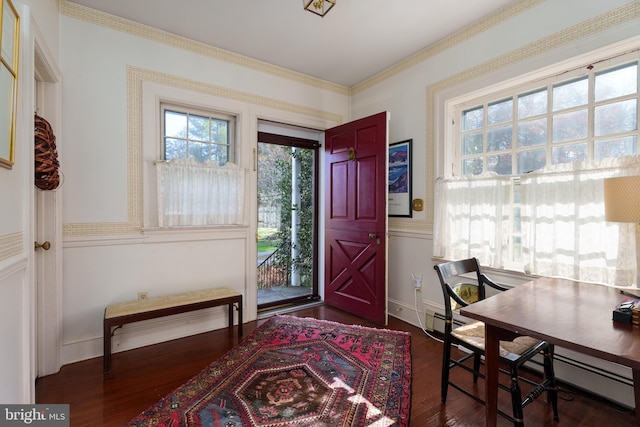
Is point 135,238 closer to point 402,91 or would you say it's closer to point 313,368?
point 313,368

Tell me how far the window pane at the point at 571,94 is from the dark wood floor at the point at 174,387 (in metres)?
2.01

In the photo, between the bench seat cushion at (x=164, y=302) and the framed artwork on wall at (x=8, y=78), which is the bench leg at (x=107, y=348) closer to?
the bench seat cushion at (x=164, y=302)

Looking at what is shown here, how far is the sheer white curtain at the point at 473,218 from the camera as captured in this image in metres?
2.50

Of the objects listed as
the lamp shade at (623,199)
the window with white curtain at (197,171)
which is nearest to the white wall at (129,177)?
the window with white curtain at (197,171)

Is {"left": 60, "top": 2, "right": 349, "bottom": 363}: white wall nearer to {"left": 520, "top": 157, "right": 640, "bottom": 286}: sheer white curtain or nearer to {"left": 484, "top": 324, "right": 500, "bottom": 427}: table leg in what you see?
{"left": 484, "top": 324, "right": 500, "bottom": 427}: table leg

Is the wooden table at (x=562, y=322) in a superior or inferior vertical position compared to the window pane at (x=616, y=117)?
inferior

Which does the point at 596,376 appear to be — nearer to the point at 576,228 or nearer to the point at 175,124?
the point at 576,228

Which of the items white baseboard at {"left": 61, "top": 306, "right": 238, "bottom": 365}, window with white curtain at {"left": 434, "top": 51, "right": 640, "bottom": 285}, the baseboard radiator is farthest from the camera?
white baseboard at {"left": 61, "top": 306, "right": 238, "bottom": 365}

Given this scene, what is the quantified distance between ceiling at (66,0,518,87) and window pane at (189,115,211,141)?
76 cm

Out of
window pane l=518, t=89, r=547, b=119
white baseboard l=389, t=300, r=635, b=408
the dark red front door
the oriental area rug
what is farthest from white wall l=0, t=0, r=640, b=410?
the oriental area rug

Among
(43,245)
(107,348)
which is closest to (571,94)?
(107,348)

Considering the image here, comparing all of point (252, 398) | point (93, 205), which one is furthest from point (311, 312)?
point (93, 205)

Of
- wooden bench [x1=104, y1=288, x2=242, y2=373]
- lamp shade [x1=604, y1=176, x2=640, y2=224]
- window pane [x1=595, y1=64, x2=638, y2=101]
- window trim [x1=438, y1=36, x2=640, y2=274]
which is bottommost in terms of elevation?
wooden bench [x1=104, y1=288, x2=242, y2=373]

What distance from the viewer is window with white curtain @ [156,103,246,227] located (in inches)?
112
